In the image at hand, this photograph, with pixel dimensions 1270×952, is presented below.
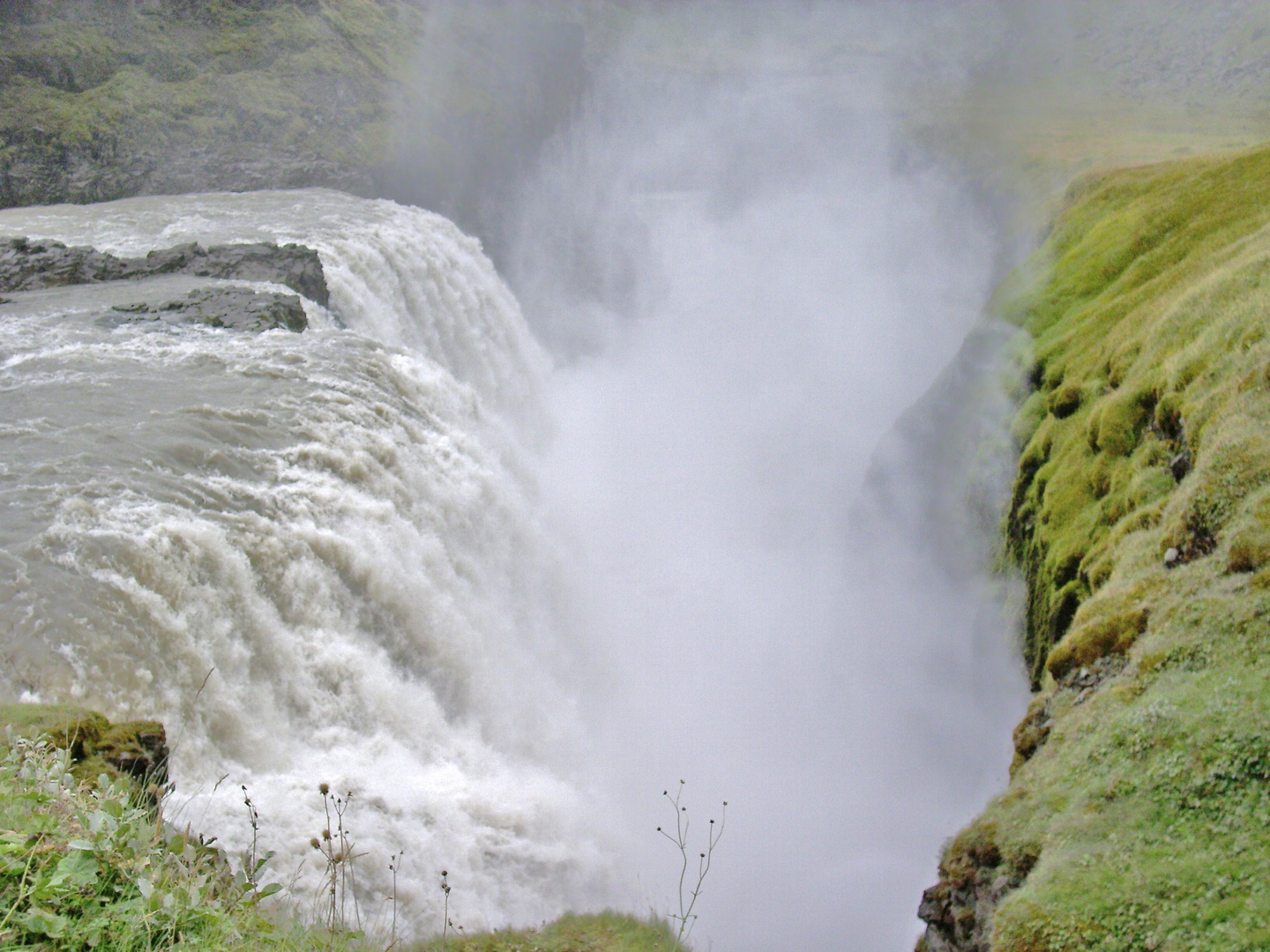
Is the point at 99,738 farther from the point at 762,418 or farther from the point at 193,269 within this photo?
the point at 762,418

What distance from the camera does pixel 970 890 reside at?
7609 mm

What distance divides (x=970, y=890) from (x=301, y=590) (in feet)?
27.8

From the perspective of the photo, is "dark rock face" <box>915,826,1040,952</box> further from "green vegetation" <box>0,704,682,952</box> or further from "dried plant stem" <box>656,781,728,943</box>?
"green vegetation" <box>0,704,682,952</box>

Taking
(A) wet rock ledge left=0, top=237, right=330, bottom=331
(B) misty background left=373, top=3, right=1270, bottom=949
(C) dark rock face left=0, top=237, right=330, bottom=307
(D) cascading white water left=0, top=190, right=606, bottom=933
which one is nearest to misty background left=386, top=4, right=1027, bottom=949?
(B) misty background left=373, top=3, right=1270, bottom=949

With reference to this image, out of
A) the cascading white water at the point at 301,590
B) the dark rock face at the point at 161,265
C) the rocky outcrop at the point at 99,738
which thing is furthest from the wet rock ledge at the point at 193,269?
the rocky outcrop at the point at 99,738

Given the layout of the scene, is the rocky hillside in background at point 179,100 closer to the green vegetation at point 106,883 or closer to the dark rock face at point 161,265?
the dark rock face at point 161,265

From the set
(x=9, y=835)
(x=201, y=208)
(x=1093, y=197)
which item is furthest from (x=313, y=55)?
(x=9, y=835)

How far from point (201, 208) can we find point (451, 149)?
2035 centimetres

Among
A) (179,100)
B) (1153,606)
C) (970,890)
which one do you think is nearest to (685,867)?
(970,890)

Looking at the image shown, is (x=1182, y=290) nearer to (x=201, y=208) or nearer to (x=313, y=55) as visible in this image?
(x=201, y=208)

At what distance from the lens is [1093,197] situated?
70.4ft

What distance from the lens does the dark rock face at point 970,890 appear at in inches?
282

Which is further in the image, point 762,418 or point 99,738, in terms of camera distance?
point 762,418

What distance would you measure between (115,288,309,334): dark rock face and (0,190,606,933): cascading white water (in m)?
0.68
